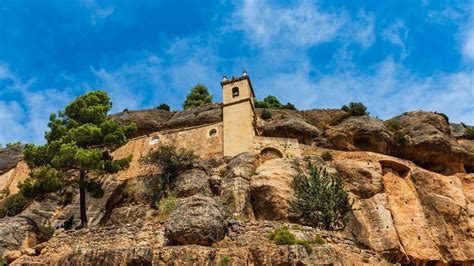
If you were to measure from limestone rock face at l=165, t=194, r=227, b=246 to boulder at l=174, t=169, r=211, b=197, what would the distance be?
22.8 feet

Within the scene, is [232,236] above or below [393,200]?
below

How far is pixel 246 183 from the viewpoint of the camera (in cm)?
2089

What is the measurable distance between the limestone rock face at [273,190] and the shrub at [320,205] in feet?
3.22

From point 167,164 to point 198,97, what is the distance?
27367 mm

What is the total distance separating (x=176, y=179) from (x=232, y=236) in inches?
370

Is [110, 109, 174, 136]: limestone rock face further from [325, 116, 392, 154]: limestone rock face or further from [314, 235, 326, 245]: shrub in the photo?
[314, 235, 326, 245]: shrub

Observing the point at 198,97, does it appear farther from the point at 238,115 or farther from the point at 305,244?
the point at 305,244

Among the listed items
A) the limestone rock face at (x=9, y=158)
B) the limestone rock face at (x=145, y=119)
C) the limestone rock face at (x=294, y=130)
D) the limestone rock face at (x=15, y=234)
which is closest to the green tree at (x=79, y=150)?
the limestone rock face at (x=15, y=234)

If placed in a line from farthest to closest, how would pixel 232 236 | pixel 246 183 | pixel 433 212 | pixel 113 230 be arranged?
1. pixel 433 212
2. pixel 246 183
3. pixel 113 230
4. pixel 232 236

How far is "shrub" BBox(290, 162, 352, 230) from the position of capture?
1661 centimetres

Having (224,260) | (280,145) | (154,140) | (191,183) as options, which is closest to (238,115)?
(280,145)

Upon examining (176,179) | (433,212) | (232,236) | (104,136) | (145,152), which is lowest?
(232,236)

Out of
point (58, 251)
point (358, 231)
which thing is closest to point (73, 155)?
point (58, 251)

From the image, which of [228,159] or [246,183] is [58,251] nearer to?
[246,183]
